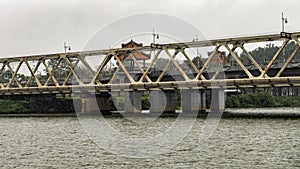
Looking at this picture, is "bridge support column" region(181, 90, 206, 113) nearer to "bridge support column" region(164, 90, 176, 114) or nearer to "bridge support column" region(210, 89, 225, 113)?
"bridge support column" region(164, 90, 176, 114)

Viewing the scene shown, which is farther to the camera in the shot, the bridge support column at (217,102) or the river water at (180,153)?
the bridge support column at (217,102)

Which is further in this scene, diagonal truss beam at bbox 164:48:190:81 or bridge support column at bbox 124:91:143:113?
bridge support column at bbox 124:91:143:113

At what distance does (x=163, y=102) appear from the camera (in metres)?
100

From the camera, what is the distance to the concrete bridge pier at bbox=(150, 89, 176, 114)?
327ft

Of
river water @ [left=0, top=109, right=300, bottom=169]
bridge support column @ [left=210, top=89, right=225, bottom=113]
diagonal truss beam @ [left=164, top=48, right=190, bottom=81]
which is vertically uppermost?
diagonal truss beam @ [left=164, top=48, right=190, bottom=81]

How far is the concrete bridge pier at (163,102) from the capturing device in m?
Answer: 99.8

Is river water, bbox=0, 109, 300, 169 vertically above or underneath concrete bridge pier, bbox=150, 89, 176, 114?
above

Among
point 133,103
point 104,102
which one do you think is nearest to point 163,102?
point 133,103

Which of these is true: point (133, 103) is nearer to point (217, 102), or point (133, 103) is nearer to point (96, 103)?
point (96, 103)

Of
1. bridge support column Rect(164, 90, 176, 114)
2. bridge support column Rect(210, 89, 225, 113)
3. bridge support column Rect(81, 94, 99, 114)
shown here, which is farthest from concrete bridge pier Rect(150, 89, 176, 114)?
bridge support column Rect(81, 94, 99, 114)

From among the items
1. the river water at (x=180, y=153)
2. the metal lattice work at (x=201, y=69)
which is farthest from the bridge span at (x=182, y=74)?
the river water at (x=180, y=153)


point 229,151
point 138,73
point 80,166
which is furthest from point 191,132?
point 138,73

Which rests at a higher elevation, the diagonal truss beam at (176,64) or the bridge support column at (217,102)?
the diagonal truss beam at (176,64)

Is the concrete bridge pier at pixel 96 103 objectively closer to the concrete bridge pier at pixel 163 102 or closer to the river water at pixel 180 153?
the concrete bridge pier at pixel 163 102
